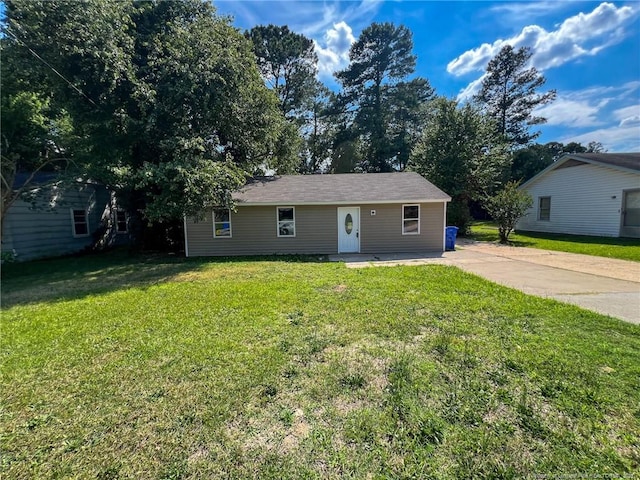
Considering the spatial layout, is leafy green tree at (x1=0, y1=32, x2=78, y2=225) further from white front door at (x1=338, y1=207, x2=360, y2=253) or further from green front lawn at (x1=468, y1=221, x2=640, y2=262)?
green front lawn at (x1=468, y1=221, x2=640, y2=262)

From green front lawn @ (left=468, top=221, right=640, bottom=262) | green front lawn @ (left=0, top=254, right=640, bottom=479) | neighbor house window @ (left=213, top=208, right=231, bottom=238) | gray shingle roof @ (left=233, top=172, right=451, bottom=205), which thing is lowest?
Result: green front lawn @ (left=0, top=254, right=640, bottom=479)

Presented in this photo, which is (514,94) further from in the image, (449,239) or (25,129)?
(25,129)

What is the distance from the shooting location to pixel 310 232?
38.8 ft

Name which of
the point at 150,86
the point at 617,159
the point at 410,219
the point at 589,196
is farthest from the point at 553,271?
the point at 150,86

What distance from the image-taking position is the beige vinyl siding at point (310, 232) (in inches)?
459

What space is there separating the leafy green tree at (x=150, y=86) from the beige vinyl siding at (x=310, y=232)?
175 centimetres

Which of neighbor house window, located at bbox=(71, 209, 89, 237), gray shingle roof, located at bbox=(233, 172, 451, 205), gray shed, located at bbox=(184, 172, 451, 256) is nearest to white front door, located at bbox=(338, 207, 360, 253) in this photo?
gray shed, located at bbox=(184, 172, 451, 256)

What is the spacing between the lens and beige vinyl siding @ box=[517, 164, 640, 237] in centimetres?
1407

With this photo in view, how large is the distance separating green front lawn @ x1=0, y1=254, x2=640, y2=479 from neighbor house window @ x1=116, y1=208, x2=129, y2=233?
1178 cm

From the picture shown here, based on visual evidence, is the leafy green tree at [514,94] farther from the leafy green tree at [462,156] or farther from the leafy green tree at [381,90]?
the leafy green tree at [462,156]

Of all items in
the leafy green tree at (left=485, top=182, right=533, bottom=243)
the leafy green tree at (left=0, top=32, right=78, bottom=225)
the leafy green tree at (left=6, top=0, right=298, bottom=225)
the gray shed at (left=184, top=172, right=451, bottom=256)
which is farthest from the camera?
the leafy green tree at (left=485, top=182, right=533, bottom=243)

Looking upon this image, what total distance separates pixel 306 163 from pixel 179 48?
21122 millimetres

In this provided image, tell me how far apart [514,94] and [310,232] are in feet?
110

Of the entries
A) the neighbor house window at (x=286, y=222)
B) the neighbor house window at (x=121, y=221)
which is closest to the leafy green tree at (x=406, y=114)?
the neighbor house window at (x=286, y=222)
